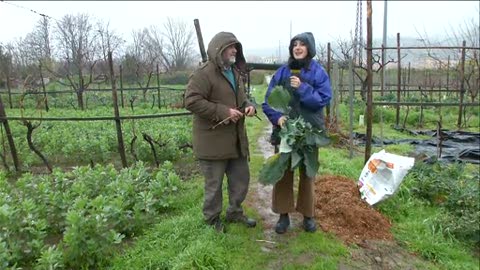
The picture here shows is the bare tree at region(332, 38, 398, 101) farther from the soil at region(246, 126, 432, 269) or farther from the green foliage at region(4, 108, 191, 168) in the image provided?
the soil at region(246, 126, 432, 269)

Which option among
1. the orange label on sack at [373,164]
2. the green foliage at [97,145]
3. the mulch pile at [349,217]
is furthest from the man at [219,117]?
the green foliage at [97,145]

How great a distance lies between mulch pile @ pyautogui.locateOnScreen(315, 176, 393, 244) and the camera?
12.3 feet

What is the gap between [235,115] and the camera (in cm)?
326

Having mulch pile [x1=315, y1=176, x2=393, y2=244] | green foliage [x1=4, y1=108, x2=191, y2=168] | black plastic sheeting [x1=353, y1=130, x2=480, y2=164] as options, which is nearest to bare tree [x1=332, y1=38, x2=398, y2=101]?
black plastic sheeting [x1=353, y1=130, x2=480, y2=164]

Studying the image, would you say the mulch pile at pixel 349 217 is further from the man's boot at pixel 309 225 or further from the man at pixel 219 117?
the man at pixel 219 117

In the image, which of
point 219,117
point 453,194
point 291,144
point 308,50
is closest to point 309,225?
point 291,144

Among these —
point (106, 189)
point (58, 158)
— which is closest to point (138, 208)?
point (106, 189)

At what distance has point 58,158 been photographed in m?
6.64

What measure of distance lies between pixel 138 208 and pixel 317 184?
2115 millimetres

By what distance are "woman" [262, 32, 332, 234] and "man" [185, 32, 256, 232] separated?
0.91 feet

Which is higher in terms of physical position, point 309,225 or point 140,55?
point 140,55

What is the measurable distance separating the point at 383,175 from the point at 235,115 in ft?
6.21

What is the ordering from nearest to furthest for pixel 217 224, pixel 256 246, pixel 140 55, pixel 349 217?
pixel 256 246, pixel 217 224, pixel 349 217, pixel 140 55

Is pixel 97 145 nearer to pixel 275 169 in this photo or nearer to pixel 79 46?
pixel 275 169
